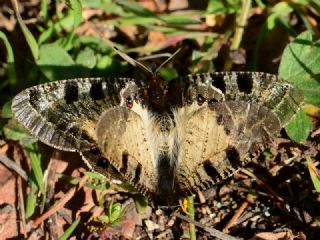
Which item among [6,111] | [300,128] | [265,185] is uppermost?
[300,128]

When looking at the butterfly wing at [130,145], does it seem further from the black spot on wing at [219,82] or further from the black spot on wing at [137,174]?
the black spot on wing at [219,82]

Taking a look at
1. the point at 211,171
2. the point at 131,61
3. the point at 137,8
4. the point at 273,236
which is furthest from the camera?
the point at 137,8

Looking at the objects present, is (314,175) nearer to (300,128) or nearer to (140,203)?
(300,128)

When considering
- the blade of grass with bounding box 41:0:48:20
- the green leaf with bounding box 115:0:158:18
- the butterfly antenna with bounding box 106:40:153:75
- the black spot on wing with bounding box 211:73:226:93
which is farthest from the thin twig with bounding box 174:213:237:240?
the blade of grass with bounding box 41:0:48:20

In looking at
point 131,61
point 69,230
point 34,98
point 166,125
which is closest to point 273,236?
point 166,125

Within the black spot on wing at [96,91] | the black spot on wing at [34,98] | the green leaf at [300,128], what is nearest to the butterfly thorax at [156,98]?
the black spot on wing at [96,91]

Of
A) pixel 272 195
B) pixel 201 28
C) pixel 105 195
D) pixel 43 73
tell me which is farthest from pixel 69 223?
pixel 201 28
